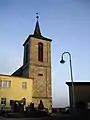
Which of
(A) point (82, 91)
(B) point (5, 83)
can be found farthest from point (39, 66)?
(A) point (82, 91)

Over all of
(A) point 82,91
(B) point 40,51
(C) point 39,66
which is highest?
(B) point 40,51

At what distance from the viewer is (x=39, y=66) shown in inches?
1817

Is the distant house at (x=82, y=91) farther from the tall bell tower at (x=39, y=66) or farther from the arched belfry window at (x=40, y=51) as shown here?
the arched belfry window at (x=40, y=51)

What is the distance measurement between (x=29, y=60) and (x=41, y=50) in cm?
409

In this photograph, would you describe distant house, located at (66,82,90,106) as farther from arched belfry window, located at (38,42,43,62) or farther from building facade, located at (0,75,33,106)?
arched belfry window, located at (38,42,43,62)

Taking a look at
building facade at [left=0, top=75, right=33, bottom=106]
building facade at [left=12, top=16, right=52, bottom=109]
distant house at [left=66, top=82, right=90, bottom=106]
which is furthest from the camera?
building facade at [left=12, top=16, right=52, bottom=109]

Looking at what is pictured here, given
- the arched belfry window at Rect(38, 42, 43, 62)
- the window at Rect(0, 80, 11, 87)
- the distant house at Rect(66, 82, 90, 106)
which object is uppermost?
the arched belfry window at Rect(38, 42, 43, 62)

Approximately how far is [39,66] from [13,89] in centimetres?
851

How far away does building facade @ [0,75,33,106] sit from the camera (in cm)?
3947

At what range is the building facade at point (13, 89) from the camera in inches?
1554

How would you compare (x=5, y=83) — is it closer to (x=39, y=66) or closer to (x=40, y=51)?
(x=39, y=66)

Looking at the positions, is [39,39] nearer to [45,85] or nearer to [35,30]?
[35,30]

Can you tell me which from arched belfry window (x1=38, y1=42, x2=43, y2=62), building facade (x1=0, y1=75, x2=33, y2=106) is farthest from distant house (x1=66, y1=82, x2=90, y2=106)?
arched belfry window (x1=38, y1=42, x2=43, y2=62)

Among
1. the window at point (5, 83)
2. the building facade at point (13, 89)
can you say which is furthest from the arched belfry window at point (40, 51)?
the window at point (5, 83)
